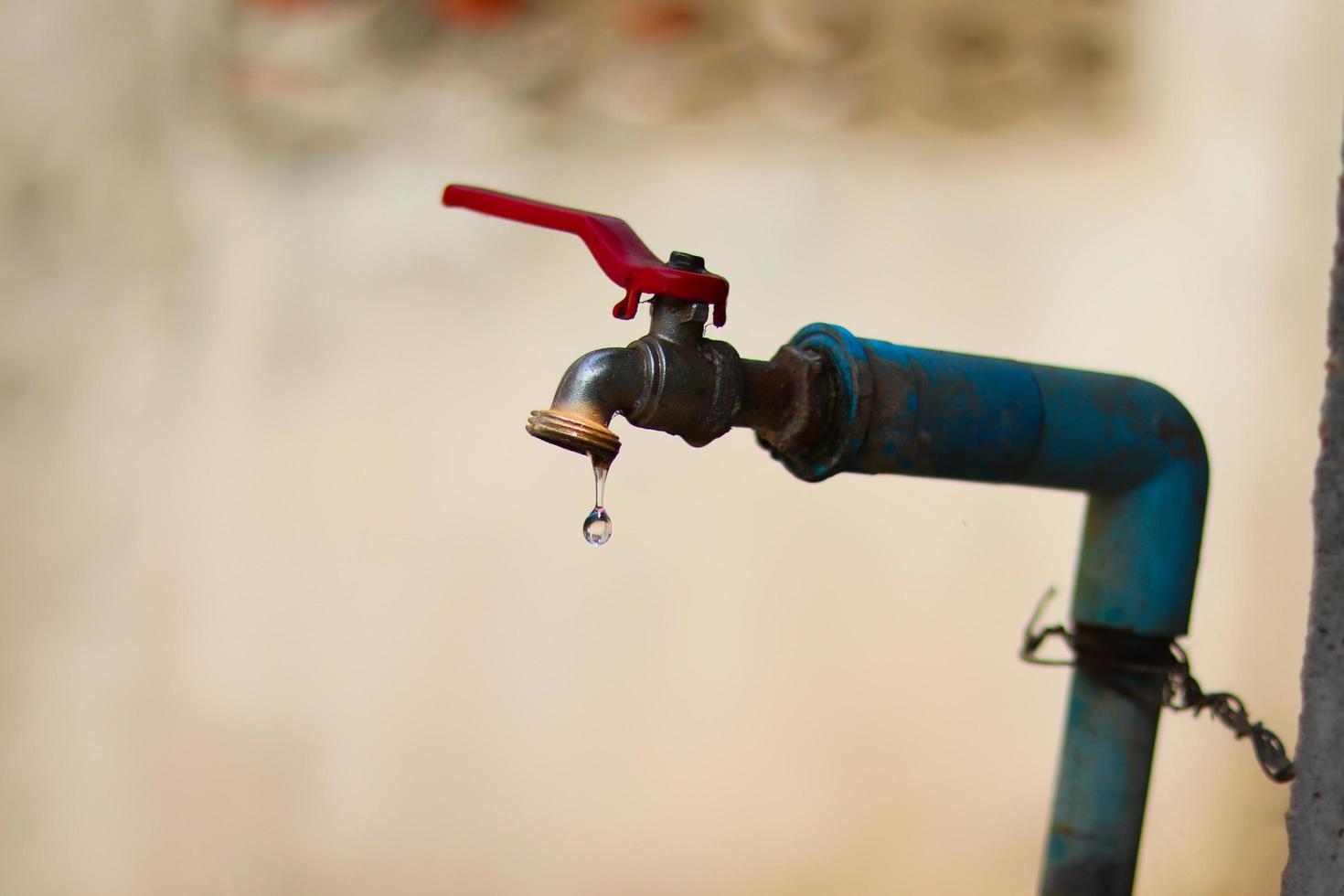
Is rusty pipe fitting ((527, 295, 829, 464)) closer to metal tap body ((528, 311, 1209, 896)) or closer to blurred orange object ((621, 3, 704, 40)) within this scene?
metal tap body ((528, 311, 1209, 896))

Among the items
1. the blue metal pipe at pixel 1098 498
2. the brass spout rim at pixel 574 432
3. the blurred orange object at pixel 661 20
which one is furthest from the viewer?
the blurred orange object at pixel 661 20

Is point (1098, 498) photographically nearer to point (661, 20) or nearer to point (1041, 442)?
point (1041, 442)

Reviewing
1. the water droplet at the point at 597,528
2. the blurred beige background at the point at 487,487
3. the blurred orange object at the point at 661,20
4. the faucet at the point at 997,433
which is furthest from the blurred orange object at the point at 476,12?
the water droplet at the point at 597,528

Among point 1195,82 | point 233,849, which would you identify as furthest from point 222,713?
point 1195,82

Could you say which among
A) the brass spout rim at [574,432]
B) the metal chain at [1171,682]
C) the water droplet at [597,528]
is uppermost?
the brass spout rim at [574,432]

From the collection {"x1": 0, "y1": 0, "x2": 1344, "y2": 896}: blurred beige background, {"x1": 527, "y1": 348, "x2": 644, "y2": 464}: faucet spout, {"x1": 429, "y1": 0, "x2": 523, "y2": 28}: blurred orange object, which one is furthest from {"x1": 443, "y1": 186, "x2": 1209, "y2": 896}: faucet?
{"x1": 429, "y1": 0, "x2": 523, "y2": 28}: blurred orange object

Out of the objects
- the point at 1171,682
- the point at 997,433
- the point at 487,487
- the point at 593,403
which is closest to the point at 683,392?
the point at 593,403

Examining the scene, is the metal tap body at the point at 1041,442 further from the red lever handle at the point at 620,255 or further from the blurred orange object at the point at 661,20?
the blurred orange object at the point at 661,20

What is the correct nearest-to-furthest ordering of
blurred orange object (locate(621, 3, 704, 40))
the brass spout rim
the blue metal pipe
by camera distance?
the brass spout rim, the blue metal pipe, blurred orange object (locate(621, 3, 704, 40))

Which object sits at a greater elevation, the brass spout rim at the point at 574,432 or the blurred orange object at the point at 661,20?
the blurred orange object at the point at 661,20
